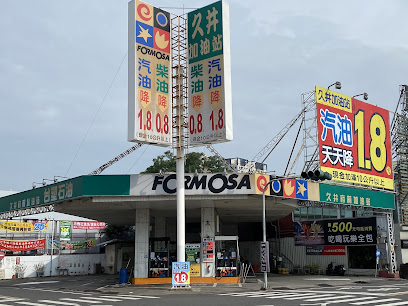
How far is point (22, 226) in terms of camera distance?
54.2 meters

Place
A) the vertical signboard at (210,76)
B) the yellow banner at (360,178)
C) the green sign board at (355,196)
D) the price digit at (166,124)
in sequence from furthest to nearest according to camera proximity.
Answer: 1. the yellow banner at (360,178)
2. the green sign board at (355,196)
3. the price digit at (166,124)
4. the vertical signboard at (210,76)

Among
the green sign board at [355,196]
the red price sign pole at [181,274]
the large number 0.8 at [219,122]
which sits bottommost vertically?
the red price sign pole at [181,274]

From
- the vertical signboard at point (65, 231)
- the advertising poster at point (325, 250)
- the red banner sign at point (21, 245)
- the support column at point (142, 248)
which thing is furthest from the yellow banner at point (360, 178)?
the vertical signboard at point (65, 231)

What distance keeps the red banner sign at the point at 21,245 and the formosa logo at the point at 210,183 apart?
2698cm

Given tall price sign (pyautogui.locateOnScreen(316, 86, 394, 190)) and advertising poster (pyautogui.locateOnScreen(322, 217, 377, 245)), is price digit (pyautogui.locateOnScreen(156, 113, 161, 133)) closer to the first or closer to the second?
tall price sign (pyautogui.locateOnScreen(316, 86, 394, 190))

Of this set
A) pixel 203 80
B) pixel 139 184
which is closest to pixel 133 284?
pixel 139 184

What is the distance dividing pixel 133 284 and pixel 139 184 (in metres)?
7.86

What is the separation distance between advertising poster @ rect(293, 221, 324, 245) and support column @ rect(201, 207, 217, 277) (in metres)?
18.0

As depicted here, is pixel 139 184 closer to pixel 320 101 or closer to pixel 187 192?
pixel 187 192

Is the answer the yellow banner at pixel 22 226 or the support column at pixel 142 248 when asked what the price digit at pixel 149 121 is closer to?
the support column at pixel 142 248

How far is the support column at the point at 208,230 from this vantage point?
3303 cm

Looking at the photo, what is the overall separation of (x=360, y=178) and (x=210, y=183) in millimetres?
19456

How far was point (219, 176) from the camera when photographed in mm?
31672

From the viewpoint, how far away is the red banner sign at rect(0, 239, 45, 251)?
A: 49.8 metres
